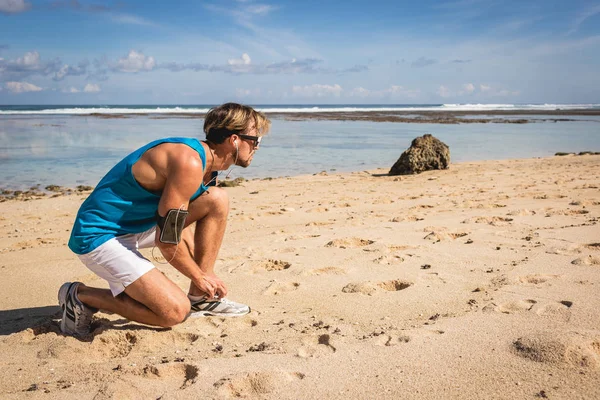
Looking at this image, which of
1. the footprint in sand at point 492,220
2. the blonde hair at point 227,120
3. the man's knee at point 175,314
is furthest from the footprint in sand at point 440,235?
the man's knee at point 175,314

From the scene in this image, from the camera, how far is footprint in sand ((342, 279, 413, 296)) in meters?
3.40

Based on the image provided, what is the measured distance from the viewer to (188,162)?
8.47ft

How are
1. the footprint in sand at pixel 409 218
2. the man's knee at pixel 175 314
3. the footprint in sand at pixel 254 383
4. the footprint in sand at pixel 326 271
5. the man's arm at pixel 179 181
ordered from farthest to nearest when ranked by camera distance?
the footprint in sand at pixel 409 218 < the footprint in sand at pixel 326 271 < the man's knee at pixel 175 314 < the man's arm at pixel 179 181 < the footprint in sand at pixel 254 383

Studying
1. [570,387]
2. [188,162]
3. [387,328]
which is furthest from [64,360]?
[570,387]

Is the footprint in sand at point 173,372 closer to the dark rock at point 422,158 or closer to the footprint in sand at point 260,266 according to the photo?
the footprint in sand at point 260,266

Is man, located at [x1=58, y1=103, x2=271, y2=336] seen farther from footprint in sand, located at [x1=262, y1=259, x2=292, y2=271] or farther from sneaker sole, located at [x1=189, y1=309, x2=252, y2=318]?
footprint in sand, located at [x1=262, y1=259, x2=292, y2=271]

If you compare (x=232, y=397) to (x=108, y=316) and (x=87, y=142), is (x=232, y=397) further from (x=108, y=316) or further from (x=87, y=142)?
(x=87, y=142)

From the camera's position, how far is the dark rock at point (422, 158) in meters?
10.1

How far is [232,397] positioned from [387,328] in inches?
41.3

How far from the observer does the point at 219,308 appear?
10.2ft

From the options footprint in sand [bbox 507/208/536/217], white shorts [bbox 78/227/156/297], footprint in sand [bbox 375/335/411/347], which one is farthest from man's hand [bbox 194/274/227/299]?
footprint in sand [bbox 507/208/536/217]

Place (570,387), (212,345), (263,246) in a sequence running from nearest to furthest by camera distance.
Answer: (570,387)
(212,345)
(263,246)

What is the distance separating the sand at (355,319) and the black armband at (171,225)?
62 centimetres

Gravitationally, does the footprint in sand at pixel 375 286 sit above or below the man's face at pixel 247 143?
below
